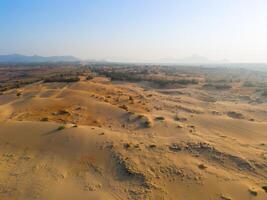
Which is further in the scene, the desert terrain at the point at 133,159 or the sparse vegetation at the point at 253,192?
the desert terrain at the point at 133,159

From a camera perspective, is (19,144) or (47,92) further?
(47,92)

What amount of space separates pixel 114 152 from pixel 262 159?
8361mm

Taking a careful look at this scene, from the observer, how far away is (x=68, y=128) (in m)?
18.2

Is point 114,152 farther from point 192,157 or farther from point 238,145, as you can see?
point 238,145

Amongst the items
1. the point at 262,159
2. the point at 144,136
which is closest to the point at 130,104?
the point at 144,136

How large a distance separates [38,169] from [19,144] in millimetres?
3601

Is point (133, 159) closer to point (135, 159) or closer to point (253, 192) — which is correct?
point (135, 159)

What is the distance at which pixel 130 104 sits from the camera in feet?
102

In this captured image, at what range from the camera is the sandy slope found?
12070mm

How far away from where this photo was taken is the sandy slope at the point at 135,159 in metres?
12.1

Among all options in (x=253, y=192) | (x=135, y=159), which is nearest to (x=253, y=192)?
(x=253, y=192)

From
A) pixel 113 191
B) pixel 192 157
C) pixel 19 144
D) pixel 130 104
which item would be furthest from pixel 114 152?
pixel 130 104

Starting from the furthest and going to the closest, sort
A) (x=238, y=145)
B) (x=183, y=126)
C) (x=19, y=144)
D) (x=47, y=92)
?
1. (x=47, y=92)
2. (x=183, y=126)
3. (x=238, y=145)
4. (x=19, y=144)

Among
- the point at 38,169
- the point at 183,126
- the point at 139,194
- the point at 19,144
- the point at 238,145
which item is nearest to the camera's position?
the point at 139,194
